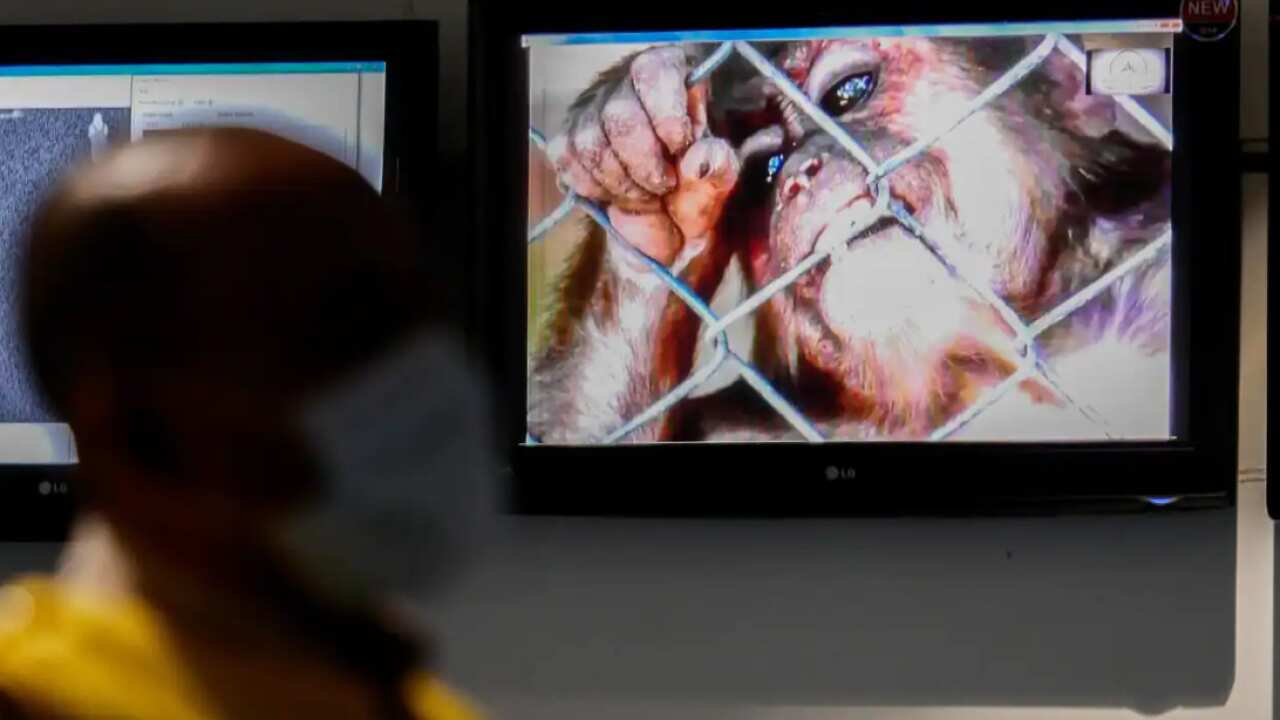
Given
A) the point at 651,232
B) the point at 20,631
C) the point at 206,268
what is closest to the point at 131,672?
the point at 20,631

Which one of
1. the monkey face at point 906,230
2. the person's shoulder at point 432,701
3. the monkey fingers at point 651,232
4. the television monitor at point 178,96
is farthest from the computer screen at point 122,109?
the person's shoulder at point 432,701

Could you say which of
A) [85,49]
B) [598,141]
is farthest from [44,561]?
[598,141]

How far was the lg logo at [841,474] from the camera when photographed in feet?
3.86

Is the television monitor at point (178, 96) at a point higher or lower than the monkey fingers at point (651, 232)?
higher

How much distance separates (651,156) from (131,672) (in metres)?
0.79

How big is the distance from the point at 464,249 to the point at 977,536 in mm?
522

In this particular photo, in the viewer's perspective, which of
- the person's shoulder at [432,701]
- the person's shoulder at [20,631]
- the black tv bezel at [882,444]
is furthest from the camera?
the black tv bezel at [882,444]

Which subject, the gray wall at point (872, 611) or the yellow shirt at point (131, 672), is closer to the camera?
the yellow shirt at point (131, 672)

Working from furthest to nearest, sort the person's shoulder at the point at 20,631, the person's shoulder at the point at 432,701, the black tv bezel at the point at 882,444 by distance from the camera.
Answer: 1. the black tv bezel at the point at 882,444
2. the person's shoulder at the point at 432,701
3. the person's shoulder at the point at 20,631

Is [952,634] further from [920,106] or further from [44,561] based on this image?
[44,561]

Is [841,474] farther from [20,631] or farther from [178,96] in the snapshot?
[20,631]

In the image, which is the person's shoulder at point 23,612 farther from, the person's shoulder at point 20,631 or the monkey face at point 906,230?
the monkey face at point 906,230

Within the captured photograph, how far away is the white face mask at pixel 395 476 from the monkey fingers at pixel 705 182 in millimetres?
664

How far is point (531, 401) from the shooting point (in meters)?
1.21
